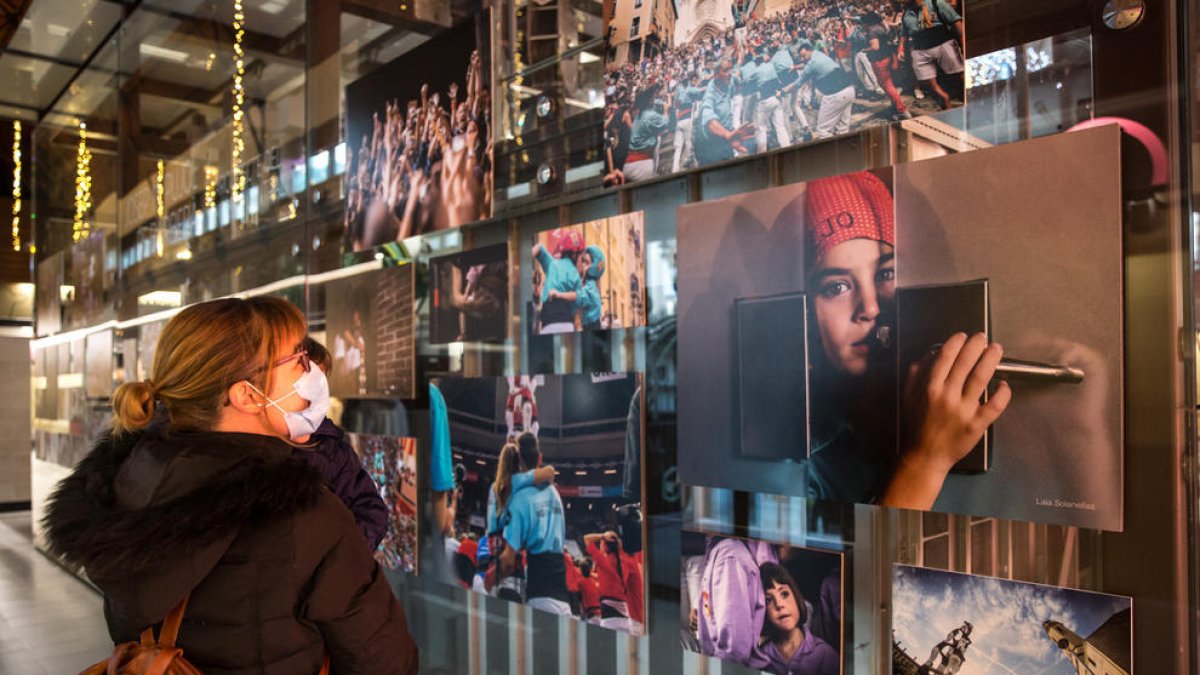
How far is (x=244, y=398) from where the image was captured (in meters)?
1.81

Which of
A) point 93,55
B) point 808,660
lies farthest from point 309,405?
point 93,55

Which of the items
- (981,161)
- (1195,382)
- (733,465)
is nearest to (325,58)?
(733,465)

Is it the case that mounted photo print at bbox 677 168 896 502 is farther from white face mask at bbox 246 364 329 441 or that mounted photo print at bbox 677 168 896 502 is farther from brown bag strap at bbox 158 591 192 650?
brown bag strap at bbox 158 591 192 650

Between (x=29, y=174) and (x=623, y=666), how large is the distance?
10.1 meters

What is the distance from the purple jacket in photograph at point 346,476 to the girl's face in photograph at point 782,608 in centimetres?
100

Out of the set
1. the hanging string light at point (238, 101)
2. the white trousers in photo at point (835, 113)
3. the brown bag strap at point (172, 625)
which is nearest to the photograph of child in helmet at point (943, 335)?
the white trousers in photo at point (835, 113)

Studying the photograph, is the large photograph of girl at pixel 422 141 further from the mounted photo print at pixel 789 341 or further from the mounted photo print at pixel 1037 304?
the mounted photo print at pixel 1037 304

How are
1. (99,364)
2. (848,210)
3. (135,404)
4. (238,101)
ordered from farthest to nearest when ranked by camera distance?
(99,364), (238,101), (848,210), (135,404)

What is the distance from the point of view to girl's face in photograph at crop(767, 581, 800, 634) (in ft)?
7.36

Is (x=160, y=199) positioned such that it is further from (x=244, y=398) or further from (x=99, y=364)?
(x=244, y=398)

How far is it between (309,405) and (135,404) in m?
0.38

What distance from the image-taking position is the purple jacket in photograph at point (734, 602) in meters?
2.32

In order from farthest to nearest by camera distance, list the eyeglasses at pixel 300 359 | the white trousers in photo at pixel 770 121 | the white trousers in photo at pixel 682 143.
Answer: the white trousers in photo at pixel 682 143
the white trousers in photo at pixel 770 121
the eyeglasses at pixel 300 359

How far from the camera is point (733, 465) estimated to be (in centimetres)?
237
